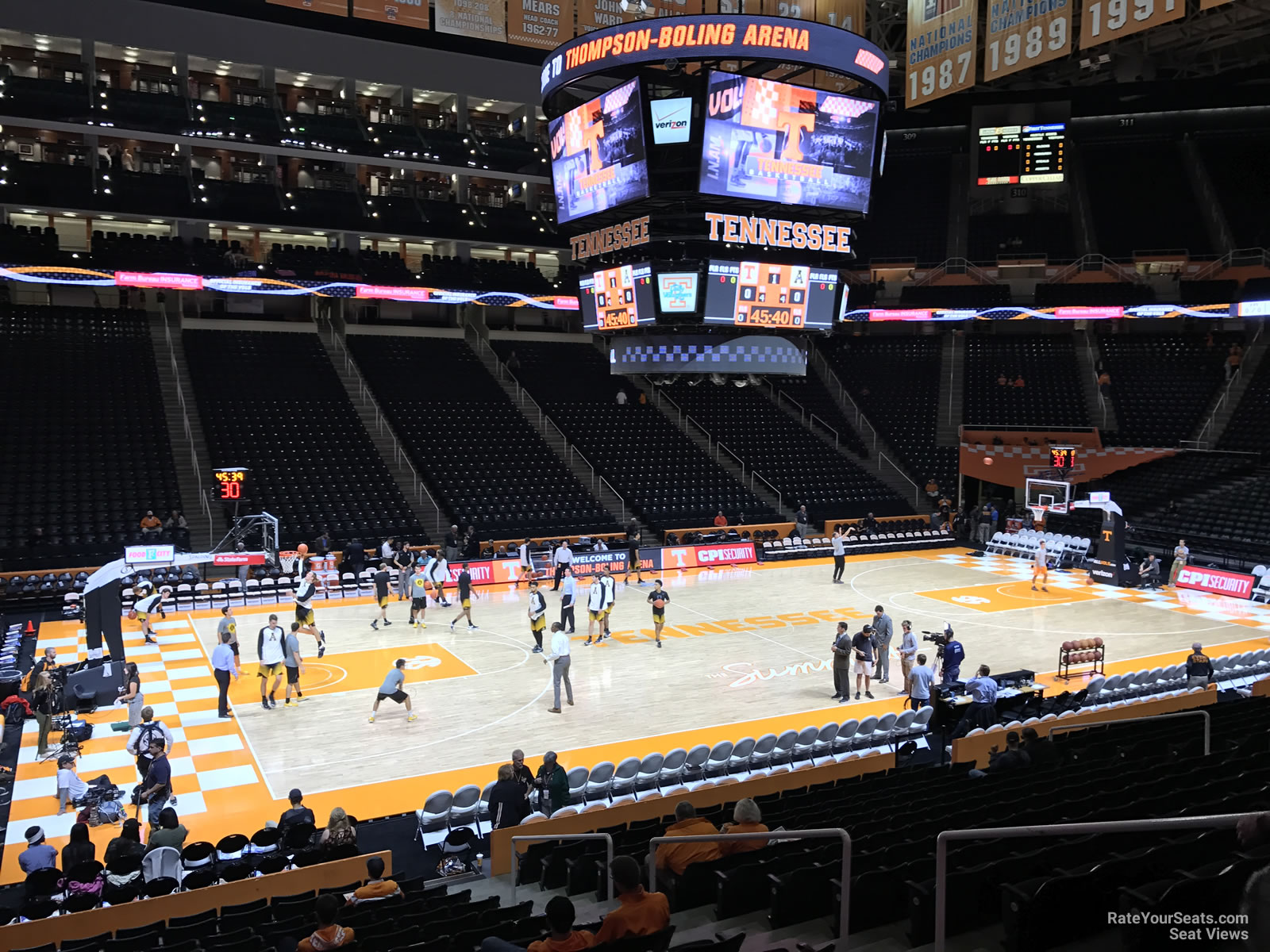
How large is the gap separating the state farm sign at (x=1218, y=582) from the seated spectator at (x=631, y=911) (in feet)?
86.3

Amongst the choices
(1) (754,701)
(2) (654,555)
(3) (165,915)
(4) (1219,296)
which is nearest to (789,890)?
(3) (165,915)

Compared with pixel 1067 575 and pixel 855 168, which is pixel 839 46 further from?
pixel 1067 575

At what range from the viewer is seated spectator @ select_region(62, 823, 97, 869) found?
909 cm

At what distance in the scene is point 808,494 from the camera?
1433 inches

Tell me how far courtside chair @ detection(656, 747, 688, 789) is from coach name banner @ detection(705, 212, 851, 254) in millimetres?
10100

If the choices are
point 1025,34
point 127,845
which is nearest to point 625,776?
point 127,845

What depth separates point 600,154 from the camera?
18797 mm

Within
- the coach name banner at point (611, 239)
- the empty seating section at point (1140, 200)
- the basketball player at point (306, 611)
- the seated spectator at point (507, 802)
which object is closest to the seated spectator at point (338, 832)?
the seated spectator at point (507, 802)

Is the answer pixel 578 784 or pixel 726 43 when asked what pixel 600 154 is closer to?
pixel 726 43

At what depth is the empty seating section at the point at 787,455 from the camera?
36469mm

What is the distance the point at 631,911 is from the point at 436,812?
229 inches

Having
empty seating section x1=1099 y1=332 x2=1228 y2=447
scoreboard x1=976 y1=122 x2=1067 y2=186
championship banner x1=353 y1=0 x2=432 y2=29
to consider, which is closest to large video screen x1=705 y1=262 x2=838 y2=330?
championship banner x1=353 y1=0 x2=432 y2=29

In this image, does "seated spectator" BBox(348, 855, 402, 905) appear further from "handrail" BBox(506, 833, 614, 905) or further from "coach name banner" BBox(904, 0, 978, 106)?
"coach name banner" BBox(904, 0, 978, 106)

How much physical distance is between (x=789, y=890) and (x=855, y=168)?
15450mm
